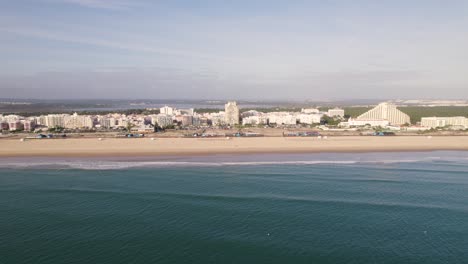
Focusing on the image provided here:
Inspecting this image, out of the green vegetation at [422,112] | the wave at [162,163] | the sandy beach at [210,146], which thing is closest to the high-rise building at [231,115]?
the sandy beach at [210,146]

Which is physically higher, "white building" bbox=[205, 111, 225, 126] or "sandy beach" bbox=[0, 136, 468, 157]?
"white building" bbox=[205, 111, 225, 126]

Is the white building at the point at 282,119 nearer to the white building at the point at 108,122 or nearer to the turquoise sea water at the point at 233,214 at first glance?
the white building at the point at 108,122

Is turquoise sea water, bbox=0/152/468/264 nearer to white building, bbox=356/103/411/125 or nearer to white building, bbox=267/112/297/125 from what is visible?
white building, bbox=356/103/411/125

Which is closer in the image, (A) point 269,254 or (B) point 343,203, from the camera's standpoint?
(A) point 269,254

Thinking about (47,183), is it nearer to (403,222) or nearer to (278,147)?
(403,222)

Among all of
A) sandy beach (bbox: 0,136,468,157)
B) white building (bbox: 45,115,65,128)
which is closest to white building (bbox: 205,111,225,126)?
white building (bbox: 45,115,65,128)

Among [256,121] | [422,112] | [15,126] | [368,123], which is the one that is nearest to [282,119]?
[256,121]

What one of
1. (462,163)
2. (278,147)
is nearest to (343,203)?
(462,163)
